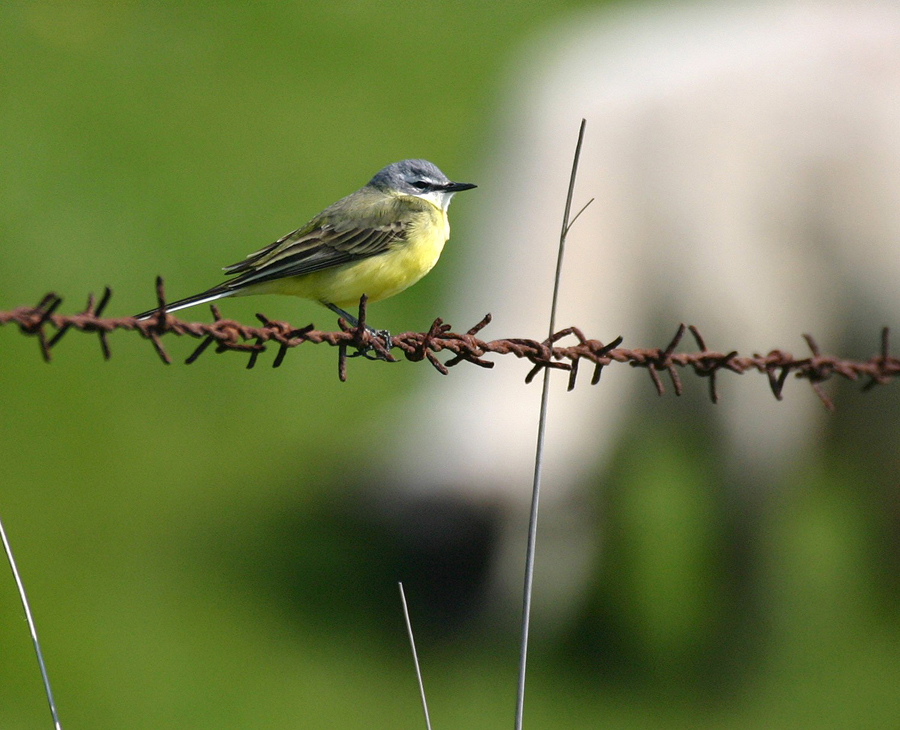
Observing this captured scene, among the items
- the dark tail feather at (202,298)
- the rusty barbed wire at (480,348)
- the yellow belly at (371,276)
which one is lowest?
the rusty barbed wire at (480,348)

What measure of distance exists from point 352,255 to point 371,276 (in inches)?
4.9

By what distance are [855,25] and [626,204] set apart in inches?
114

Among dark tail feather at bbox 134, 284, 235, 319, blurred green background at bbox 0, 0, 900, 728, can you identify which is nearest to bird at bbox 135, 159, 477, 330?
dark tail feather at bbox 134, 284, 235, 319

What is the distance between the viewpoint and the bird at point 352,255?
511 centimetres

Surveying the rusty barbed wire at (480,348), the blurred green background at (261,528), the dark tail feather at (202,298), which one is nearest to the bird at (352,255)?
the dark tail feather at (202,298)

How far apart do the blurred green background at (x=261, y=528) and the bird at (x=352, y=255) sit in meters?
4.10

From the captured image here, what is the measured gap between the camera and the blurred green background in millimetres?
8680

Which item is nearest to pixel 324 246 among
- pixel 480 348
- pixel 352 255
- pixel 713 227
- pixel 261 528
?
pixel 352 255

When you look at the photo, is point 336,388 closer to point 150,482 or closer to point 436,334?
point 150,482

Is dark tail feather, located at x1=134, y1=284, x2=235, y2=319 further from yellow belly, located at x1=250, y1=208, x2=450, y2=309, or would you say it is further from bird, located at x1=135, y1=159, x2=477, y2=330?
yellow belly, located at x1=250, y1=208, x2=450, y2=309

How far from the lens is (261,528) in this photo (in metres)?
11.0

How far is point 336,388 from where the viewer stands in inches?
557

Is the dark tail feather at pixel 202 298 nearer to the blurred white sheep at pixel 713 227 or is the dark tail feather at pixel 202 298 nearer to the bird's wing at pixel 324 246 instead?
the bird's wing at pixel 324 246

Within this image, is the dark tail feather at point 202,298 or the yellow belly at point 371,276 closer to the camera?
the dark tail feather at point 202,298
